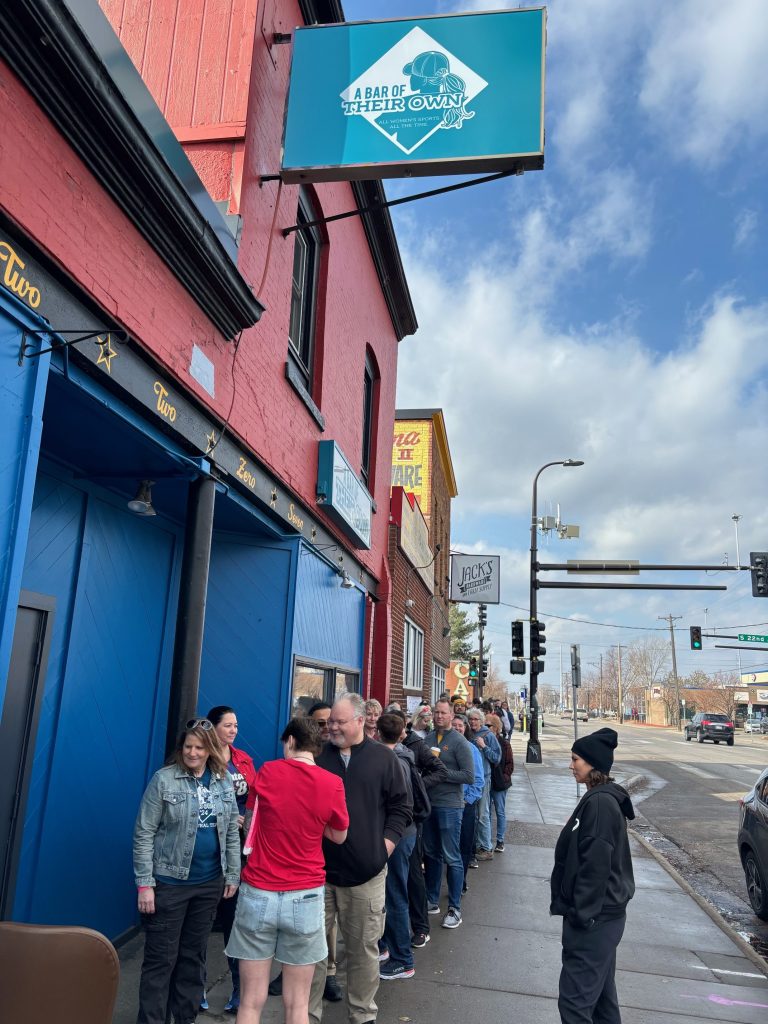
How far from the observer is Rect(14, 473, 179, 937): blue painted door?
17.0 ft

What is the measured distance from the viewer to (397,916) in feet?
18.2

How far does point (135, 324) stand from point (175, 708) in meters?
2.54

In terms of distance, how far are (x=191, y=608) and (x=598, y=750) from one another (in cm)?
289

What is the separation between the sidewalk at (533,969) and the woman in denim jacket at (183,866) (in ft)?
1.73

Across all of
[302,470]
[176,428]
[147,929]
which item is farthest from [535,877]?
[176,428]

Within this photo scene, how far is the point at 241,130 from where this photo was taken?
20.2 feet

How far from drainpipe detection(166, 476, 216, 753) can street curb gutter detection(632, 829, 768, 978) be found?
4895 mm

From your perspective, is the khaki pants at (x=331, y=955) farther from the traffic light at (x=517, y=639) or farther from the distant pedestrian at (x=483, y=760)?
the traffic light at (x=517, y=639)

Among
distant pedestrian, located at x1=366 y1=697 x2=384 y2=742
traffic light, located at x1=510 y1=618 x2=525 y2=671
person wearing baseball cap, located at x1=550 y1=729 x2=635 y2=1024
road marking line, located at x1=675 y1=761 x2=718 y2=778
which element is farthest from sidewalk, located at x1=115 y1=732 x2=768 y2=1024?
traffic light, located at x1=510 y1=618 x2=525 y2=671

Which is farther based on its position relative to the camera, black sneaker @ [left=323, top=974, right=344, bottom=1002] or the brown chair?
black sneaker @ [left=323, top=974, right=344, bottom=1002]

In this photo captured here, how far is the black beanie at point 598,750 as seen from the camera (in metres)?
4.20

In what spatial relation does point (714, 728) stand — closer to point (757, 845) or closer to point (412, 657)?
point (412, 657)

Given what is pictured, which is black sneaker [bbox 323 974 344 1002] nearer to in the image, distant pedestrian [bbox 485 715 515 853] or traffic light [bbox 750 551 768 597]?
distant pedestrian [bbox 485 715 515 853]

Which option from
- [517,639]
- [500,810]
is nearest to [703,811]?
[500,810]
